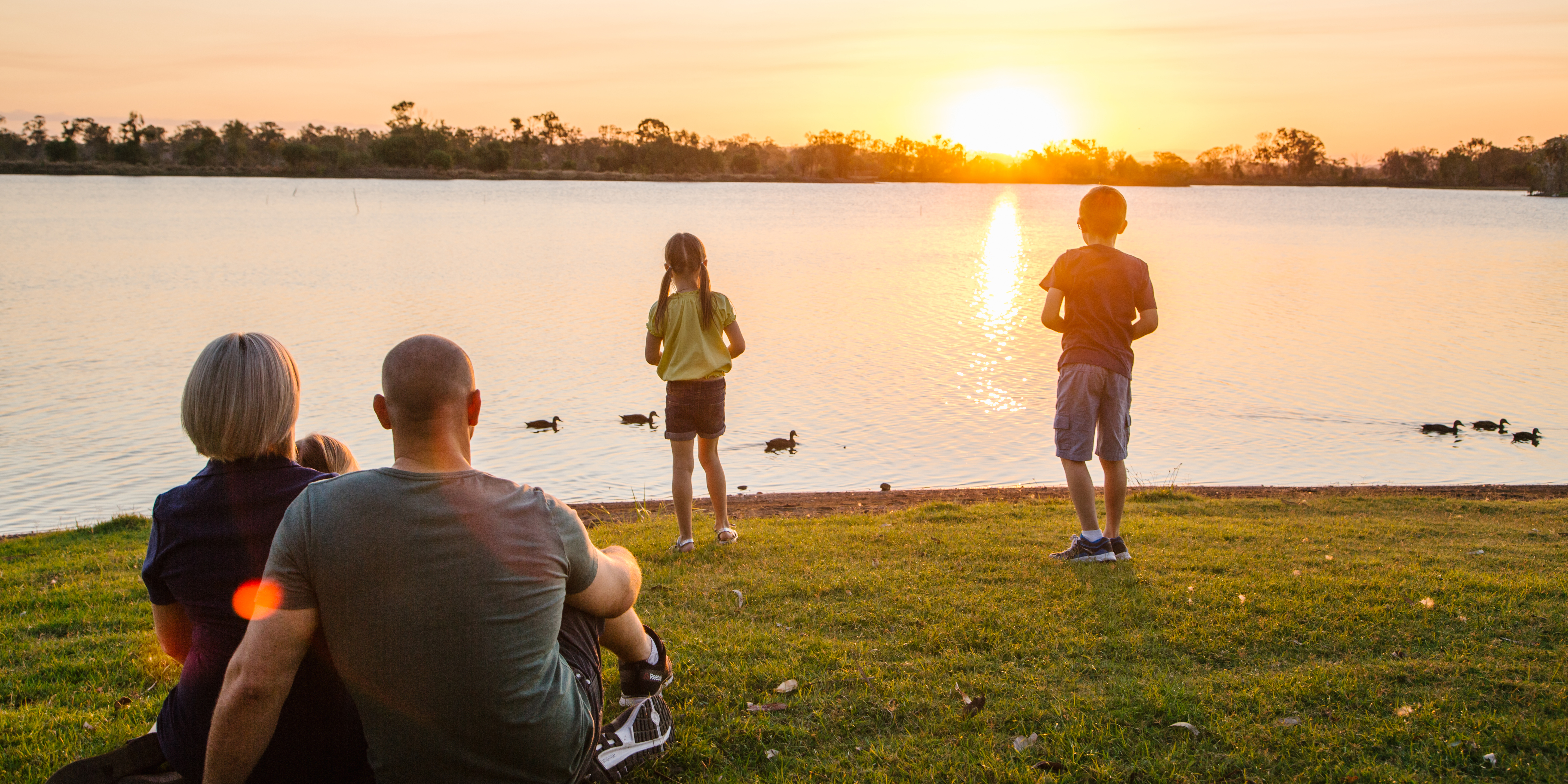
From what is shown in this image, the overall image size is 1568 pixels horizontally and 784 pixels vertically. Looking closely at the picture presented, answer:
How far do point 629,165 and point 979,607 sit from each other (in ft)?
452

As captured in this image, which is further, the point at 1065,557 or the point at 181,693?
the point at 1065,557

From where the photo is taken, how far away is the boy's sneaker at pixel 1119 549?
568 cm

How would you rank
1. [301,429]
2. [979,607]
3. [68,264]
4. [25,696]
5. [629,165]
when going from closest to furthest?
[25,696] → [979,607] → [301,429] → [68,264] → [629,165]

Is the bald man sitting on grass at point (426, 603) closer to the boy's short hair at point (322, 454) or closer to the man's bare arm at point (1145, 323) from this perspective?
the boy's short hair at point (322, 454)

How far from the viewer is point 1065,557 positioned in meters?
5.75

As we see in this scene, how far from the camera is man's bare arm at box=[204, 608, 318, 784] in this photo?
2.30 meters

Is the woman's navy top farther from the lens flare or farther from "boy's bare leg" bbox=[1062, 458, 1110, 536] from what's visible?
"boy's bare leg" bbox=[1062, 458, 1110, 536]

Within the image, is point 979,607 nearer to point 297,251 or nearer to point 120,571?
point 120,571

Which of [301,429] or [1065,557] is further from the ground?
[1065,557]

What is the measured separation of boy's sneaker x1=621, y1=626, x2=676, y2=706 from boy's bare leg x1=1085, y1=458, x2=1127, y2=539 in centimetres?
292

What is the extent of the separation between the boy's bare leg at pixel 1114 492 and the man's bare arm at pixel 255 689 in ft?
13.9

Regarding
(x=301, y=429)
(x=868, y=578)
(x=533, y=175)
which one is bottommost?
(x=301, y=429)

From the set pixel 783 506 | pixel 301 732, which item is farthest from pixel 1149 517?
pixel 301 732

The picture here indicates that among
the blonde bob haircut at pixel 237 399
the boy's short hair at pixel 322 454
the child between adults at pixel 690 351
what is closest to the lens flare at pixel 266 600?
the blonde bob haircut at pixel 237 399
